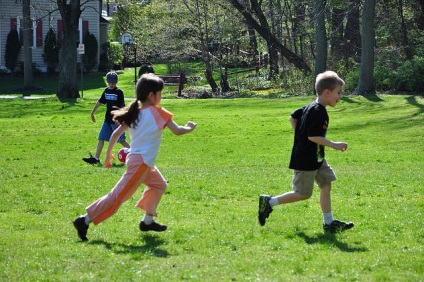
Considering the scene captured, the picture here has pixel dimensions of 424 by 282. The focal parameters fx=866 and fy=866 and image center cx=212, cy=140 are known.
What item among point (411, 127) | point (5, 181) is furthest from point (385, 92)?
point (5, 181)

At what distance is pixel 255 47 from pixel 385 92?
14.8m

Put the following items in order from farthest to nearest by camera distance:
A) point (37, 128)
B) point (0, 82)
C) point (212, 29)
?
point (0, 82), point (212, 29), point (37, 128)

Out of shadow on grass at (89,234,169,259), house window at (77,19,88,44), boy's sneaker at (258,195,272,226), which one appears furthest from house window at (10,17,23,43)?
shadow on grass at (89,234,169,259)

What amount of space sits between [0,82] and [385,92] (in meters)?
27.5

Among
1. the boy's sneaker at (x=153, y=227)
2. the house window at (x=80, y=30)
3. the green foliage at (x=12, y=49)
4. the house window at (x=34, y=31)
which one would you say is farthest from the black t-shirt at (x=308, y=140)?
the house window at (x=34, y=31)

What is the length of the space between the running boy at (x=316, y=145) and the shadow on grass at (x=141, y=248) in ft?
5.28

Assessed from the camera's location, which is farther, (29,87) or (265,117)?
(29,87)

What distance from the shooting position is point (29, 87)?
47594 mm

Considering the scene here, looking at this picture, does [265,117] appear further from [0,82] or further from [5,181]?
[0,82]

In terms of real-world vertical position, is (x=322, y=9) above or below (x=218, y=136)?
above

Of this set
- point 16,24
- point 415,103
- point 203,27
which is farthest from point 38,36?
point 415,103

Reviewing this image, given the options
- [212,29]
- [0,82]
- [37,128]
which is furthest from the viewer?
[0,82]

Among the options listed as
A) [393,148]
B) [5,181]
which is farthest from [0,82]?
[5,181]

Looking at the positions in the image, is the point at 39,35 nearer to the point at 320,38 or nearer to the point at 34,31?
the point at 34,31
